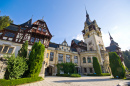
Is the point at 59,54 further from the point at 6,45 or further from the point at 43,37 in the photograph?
the point at 6,45

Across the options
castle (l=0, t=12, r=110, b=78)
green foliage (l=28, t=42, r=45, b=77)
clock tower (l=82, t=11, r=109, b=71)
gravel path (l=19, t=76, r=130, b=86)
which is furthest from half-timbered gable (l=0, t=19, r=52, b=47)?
clock tower (l=82, t=11, r=109, b=71)

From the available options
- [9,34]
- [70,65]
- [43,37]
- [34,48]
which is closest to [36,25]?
[43,37]

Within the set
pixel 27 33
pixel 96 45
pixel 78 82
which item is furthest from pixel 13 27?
pixel 96 45

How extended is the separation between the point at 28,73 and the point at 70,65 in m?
13.3

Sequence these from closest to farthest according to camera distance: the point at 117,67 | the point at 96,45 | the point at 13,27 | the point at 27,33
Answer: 1. the point at 117,67
2. the point at 13,27
3. the point at 27,33
4. the point at 96,45

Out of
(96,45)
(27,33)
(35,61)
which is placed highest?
(27,33)

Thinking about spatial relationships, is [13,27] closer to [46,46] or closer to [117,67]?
[46,46]

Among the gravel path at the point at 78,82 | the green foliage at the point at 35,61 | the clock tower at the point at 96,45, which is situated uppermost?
the clock tower at the point at 96,45

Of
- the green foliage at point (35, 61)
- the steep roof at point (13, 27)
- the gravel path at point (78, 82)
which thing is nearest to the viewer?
the gravel path at point (78, 82)

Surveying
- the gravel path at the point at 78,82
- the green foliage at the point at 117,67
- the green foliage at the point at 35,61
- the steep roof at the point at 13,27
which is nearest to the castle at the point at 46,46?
the steep roof at the point at 13,27

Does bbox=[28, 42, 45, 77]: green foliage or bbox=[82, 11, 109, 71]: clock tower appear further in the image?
bbox=[82, 11, 109, 71]: clock tower

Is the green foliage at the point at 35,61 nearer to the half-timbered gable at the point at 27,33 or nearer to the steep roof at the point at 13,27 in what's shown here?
the half-timbered gable at the point at 27,33

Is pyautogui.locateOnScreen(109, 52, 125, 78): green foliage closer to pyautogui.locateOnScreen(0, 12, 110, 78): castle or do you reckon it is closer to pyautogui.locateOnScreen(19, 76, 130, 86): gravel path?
pyautogui.locateOnScreen(19, 76, 130, 86): gravel path

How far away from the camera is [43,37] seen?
64.0 feet
